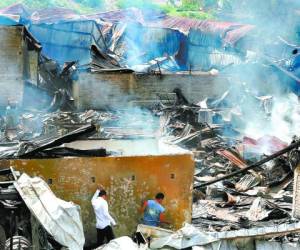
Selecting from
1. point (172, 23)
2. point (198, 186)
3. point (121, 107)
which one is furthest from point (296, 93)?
point (198, 186)

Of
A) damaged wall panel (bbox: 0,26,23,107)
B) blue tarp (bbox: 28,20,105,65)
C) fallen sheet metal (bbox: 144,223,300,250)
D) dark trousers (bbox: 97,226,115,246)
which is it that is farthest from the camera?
blue tarp (bbox: 28,20,105,65)

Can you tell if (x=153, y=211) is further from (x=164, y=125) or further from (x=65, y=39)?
(x=65, y=39)

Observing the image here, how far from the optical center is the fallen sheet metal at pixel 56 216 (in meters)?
8.43

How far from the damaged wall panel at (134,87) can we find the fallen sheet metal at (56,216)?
17.6 metres

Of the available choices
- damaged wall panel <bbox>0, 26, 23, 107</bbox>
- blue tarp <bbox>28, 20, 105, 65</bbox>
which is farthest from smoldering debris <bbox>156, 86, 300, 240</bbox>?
blue tarp <bbox>28, 20, 105, 65</bbox>

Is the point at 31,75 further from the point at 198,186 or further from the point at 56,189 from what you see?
the point at 56,189

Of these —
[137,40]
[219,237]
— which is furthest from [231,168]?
[137,40]

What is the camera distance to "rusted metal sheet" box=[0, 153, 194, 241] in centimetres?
1041

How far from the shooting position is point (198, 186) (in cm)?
1348

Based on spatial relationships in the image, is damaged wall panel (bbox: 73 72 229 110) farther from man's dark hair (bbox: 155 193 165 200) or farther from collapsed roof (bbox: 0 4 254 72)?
man's dark hair (bbox: 155 193 165 200)

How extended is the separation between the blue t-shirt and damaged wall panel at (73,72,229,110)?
16.4 metres

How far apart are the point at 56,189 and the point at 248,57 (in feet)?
73.9

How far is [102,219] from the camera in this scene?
9984 mm

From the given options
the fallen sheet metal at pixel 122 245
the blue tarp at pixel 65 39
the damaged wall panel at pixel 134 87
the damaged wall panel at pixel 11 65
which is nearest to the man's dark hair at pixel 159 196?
the fallen sheet metal at pixel 122 245
